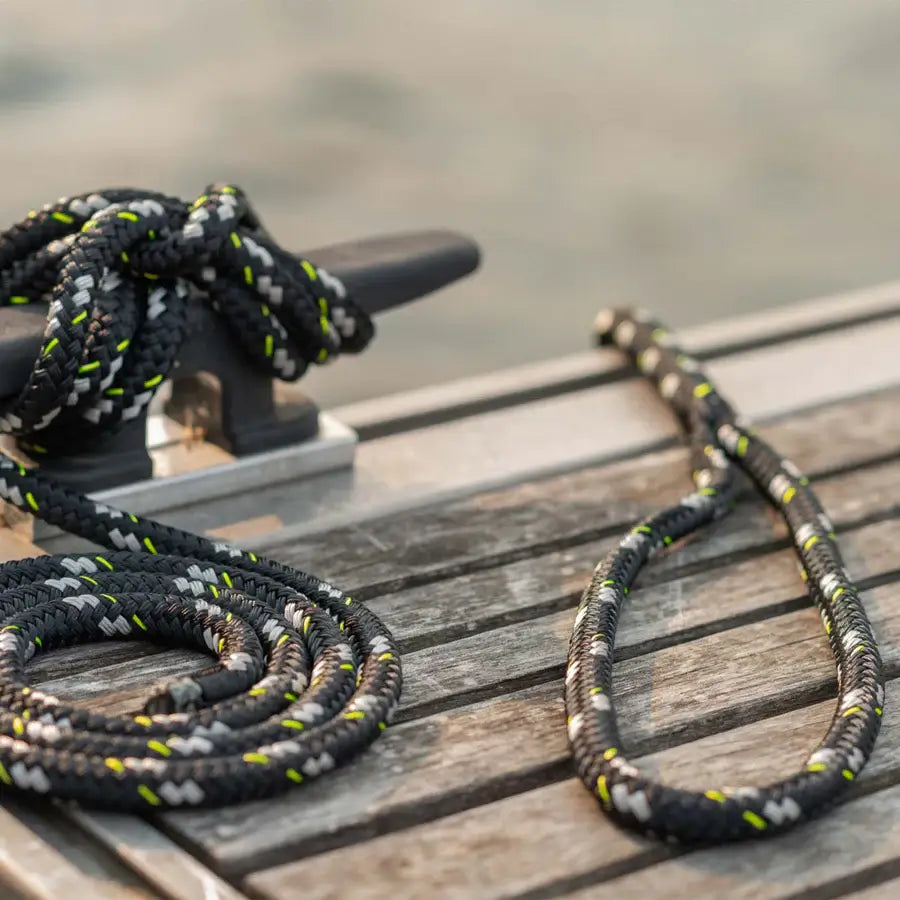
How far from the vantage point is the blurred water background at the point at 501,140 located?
15.6 feet

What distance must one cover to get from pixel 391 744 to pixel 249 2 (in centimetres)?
459

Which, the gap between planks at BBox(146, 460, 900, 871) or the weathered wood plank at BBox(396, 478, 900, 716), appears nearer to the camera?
the gap between planks at BBox(146, 460, 900, 871)

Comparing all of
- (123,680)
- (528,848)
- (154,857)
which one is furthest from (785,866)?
(123,680)

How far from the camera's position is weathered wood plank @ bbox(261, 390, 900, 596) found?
185 centimetres

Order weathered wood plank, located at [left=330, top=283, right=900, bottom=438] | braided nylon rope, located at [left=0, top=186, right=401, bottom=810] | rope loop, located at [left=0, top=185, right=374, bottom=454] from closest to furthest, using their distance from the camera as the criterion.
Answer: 1. braided nylon rope, located at [left=0, top=186, right=401, bottom=810]
2. rope loop, located at [left=0, top=185, right=374, bottom=454]
3. weathered wood plank, located at [left=330, top=283, right=900, bottom=438]

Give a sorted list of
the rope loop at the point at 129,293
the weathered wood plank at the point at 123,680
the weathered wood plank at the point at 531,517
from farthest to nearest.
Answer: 1. the weathered wood plank at the point at 531,517
2. the rope loop at the point at 129,293
3. the weathered wood plank at the point at 123,680

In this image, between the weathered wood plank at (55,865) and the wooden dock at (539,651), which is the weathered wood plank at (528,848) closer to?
the wooden dock at (539,651)

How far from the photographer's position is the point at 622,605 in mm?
1744

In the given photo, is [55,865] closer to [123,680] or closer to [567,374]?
[123,680]

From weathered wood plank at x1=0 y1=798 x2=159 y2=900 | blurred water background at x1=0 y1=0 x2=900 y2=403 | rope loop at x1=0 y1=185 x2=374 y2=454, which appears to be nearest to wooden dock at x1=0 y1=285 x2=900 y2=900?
weathered wood plank at x1=0 y1=798 x2=159 y2=900

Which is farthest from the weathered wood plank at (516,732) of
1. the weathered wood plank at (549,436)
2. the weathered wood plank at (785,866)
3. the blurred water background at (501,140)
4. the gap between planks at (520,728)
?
the blurred water background at (501,140)

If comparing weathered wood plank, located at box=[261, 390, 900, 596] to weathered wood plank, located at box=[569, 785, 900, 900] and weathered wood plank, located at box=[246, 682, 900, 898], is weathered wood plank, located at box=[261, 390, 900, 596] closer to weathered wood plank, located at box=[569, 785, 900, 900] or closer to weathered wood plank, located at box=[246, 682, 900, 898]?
weathered wood plank, located at box=[246, 682, 900, 898]

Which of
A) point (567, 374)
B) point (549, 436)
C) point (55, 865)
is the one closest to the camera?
point (55, 865)

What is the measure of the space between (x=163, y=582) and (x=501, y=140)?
3.78m
